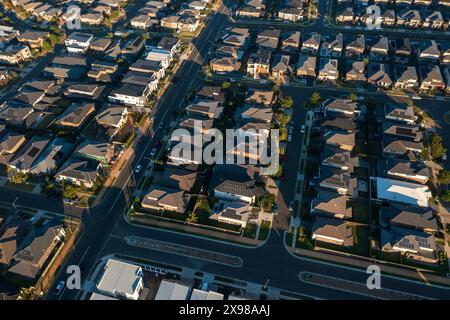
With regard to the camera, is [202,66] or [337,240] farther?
[202,66]

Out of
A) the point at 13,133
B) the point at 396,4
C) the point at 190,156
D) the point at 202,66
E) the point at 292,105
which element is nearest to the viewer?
the point at 190,156

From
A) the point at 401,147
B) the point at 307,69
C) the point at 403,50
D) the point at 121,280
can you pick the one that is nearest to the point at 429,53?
the point at 403,50

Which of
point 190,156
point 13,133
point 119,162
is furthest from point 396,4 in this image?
point 13,133

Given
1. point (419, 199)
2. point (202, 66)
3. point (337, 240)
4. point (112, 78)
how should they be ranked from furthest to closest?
point (202, 66), point (112, 78), point (419, 199), point (337, 240)

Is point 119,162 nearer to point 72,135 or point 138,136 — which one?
point 138,136

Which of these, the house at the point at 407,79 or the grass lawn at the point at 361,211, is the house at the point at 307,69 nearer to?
the house at the point at 407,79

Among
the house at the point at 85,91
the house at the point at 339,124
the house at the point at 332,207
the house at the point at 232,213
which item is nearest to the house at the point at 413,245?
the house at the point at 332,207

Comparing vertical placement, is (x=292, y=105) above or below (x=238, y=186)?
above
